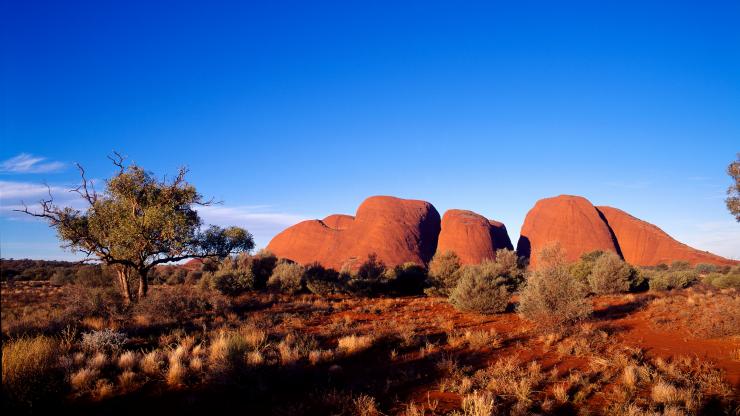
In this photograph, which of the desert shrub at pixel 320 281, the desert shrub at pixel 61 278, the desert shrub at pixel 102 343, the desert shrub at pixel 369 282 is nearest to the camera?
the desert shrub at pixel 102 343

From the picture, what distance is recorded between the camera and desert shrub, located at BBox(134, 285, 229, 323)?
11949 mm

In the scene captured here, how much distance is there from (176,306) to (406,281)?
51.8 feet

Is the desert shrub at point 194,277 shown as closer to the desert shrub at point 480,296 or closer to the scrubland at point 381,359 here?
the scrubland at point 381,359

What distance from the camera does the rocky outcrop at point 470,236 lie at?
64.0 meters

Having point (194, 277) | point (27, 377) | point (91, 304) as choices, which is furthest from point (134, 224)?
point (194, 277)

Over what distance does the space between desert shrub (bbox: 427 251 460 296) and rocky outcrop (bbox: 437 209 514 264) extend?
1489 inches

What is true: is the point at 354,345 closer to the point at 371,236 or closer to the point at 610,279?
the point at 610,279

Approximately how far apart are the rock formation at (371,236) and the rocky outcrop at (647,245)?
31.1m

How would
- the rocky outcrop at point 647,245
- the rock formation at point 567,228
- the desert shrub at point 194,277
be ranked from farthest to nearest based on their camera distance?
the rock formation at point 567,228 → the rocky outcrop at point 647,245 → the desert shrub at point 194,277

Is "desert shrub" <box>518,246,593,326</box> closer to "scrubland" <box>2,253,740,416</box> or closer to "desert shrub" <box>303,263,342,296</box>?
"scrubland" <box>2,253,740,416</box>

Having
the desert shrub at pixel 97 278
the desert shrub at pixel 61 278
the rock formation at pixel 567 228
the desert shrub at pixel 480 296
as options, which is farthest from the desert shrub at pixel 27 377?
the rock formation at pixel 567 228

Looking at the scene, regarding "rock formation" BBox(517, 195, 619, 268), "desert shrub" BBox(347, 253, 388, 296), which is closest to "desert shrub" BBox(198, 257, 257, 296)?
"desert shrub" BBox(347, 253, 388, 296)

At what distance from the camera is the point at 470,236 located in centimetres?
6638

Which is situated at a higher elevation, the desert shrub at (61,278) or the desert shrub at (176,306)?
the desert shrub at (61,278)
